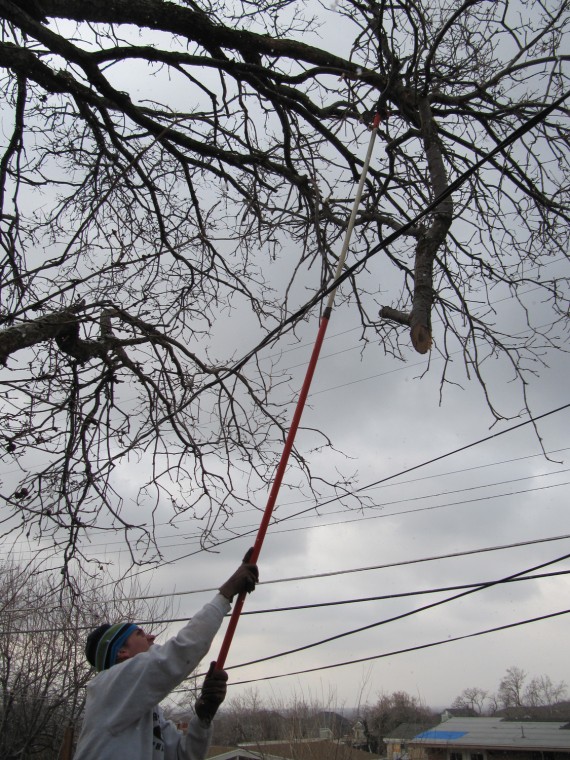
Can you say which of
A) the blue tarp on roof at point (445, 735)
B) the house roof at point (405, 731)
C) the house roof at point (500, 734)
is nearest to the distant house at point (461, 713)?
the house roof at point (500, 734)

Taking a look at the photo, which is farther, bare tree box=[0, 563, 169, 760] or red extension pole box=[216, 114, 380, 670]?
bare tree box=[0, 563, 169, 760]

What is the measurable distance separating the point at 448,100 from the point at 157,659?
443 cm

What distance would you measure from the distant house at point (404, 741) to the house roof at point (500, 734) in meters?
0.52

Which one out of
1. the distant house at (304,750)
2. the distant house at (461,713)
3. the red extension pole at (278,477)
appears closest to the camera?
the red extension pole at (278,477)

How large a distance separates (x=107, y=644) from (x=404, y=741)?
35.4 ft

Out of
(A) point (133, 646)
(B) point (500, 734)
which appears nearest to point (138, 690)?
(A) point (133, 646)

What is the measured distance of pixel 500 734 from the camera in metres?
16.3

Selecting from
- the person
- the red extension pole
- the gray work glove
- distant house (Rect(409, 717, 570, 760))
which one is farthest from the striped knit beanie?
distant house (Rect(409, 717, 570, 760))

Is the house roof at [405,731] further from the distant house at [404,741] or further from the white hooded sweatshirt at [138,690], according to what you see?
the white hooded sweatshirt at [138,690]

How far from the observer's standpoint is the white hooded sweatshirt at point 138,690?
251 cm

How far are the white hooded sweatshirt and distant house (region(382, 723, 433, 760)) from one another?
31.3 ft

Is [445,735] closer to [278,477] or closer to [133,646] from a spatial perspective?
[133,646]

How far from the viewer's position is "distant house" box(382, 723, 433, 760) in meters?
11.5

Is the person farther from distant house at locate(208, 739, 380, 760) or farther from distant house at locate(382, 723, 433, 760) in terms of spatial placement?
distant house at locate(382, 723, 433, 760)
